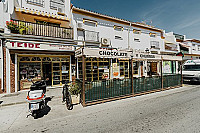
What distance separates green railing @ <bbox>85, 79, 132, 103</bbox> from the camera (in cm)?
496

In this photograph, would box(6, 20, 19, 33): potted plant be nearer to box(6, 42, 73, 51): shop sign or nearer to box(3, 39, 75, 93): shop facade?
box(3, 39, 75, 93): shop facade

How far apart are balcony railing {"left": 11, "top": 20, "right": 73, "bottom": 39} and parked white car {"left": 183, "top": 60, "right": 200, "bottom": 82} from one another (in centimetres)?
1208

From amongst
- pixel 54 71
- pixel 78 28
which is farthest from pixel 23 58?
pixel 78 28

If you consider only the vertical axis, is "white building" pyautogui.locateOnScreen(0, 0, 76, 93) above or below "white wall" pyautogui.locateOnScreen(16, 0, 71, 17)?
below

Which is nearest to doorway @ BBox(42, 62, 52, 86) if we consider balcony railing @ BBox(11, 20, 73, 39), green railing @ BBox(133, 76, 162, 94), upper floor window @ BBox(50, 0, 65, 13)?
balcony railing @ BBox(11, 20, 73, 39)

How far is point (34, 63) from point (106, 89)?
680 cm

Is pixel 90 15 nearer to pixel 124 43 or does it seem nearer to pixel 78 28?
pixel 78 28

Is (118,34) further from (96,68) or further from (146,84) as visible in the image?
(146,84)

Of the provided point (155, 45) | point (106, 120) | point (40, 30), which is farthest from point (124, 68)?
point (40, 30)

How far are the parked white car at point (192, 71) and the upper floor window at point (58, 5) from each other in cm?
1419

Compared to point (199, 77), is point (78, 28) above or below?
above

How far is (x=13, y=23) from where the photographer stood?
6.98 metres

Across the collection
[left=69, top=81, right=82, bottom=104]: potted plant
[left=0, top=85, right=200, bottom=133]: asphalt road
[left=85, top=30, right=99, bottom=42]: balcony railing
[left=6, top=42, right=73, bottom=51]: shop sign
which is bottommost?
[left=0, top=85, right=200, bottom=133]: asphalt road

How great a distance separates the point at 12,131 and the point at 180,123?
533cm
